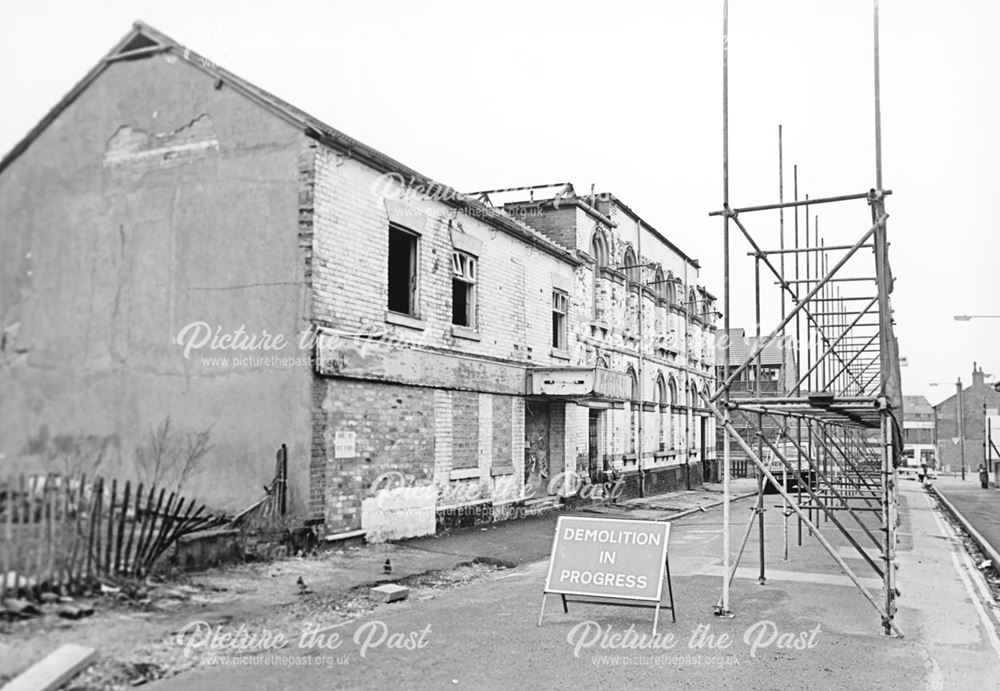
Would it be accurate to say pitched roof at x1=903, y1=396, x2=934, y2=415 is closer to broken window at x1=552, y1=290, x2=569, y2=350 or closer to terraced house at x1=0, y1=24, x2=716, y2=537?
broken window at x1=552, y1=290, x2=569, y2=350

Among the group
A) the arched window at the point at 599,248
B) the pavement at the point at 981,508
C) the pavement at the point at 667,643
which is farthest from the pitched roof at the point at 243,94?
the pavement at the point at 981,508

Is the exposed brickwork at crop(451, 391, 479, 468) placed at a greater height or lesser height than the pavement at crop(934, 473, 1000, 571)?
greater

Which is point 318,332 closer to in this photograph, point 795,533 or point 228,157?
point 228,157

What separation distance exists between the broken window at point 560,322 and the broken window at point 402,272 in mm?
5969

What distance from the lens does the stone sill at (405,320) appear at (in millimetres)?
13859

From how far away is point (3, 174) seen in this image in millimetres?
15008

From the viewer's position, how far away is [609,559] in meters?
8.88

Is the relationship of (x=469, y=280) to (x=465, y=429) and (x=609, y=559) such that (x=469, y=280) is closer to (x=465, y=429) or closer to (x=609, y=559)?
(x=465, y=429)

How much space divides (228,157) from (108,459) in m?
5.00

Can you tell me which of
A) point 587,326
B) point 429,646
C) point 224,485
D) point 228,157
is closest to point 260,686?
point 429,646

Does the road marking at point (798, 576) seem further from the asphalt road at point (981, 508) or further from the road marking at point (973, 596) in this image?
the asphalt road at point (981, 508)

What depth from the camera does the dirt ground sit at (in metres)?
6.55

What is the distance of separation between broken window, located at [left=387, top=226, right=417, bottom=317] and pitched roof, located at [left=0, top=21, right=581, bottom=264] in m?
0.97

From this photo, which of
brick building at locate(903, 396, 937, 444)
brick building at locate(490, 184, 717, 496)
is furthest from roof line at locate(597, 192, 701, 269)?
brick building at locate(903, 396, 937, 444)
